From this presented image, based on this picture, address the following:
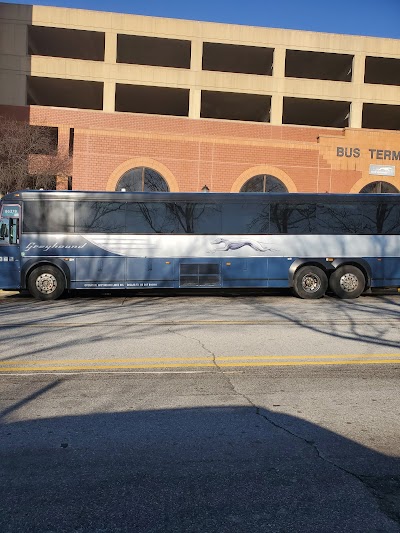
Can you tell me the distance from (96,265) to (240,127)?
16.8 meters

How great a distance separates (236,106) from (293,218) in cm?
2049

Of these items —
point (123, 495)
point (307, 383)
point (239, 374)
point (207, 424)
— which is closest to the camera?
point (123, 495)

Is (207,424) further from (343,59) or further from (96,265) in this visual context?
(343,59)

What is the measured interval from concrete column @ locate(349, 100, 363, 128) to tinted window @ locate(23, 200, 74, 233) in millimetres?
21646

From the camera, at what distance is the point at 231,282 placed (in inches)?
552

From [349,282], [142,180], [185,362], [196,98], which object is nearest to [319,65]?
[196,98]

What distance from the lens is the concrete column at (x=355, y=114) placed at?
2919 cm

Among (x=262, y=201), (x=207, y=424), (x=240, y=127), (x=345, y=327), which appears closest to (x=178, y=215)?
(x=262, y=201)

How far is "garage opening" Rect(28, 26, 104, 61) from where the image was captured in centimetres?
2841

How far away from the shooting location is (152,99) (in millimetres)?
31828

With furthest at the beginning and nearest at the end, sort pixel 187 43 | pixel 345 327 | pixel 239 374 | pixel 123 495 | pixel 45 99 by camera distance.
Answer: pixel 45 99
pixel 187 43
pixel 345 327
pixel 239 374
pixel 123 495

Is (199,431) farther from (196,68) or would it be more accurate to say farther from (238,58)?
(238,58)

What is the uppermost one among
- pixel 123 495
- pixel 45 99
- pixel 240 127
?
pixel 45 99

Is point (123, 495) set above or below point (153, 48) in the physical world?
below
